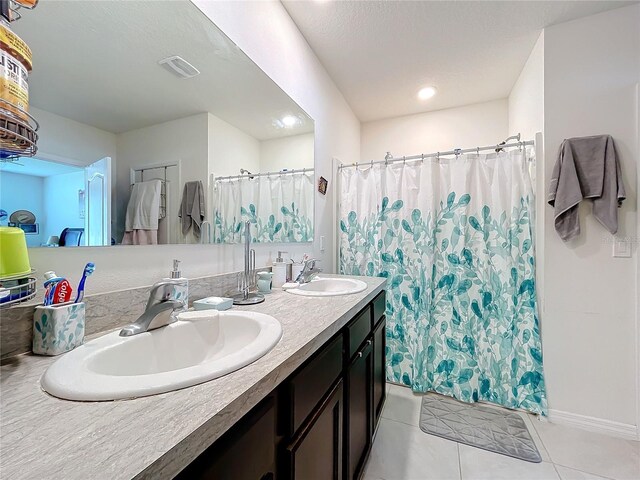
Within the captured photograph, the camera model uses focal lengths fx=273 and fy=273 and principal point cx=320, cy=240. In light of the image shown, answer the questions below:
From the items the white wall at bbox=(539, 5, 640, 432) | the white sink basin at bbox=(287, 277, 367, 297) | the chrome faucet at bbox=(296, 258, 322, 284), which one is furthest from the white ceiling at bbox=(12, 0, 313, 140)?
the white wall at bbox=(539, 5, 640, 432)

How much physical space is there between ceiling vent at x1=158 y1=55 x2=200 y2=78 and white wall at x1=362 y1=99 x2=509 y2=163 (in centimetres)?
230

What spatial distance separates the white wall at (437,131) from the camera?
260cm

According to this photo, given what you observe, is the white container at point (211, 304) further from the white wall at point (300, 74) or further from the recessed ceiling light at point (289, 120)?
the recessed ceiling light at point (289, 120)

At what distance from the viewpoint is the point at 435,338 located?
197cm

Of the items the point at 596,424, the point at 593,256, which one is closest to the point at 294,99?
the point at 593,256

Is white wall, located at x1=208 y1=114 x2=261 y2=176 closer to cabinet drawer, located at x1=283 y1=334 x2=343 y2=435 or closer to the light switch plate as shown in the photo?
cabinet drawer, located at x1=283 y1=334 x2=343 y2=435

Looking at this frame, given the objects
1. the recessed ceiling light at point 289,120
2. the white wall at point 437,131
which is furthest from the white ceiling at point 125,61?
the white wall at point 437,131

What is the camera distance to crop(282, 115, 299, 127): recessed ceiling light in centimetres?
163

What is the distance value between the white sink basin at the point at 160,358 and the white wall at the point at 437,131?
2603 millimetres

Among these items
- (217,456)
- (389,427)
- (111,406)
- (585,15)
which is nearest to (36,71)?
(111,406)

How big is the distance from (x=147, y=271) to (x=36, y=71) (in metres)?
0.58

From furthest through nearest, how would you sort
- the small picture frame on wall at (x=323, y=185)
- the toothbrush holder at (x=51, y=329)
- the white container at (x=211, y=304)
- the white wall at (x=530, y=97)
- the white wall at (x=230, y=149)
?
the small picture frame on wall at (x=323, y=185), the white wall at (x=530, y=97), the white wall at (x=230, y=149), the white container at (x=211, y=304), the toothbrush holder at (x=51, y=329)

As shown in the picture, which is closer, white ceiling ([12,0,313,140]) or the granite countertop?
Answer: the granite countertop

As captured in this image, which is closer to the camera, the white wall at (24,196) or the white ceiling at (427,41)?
the white wall at (24,196)
